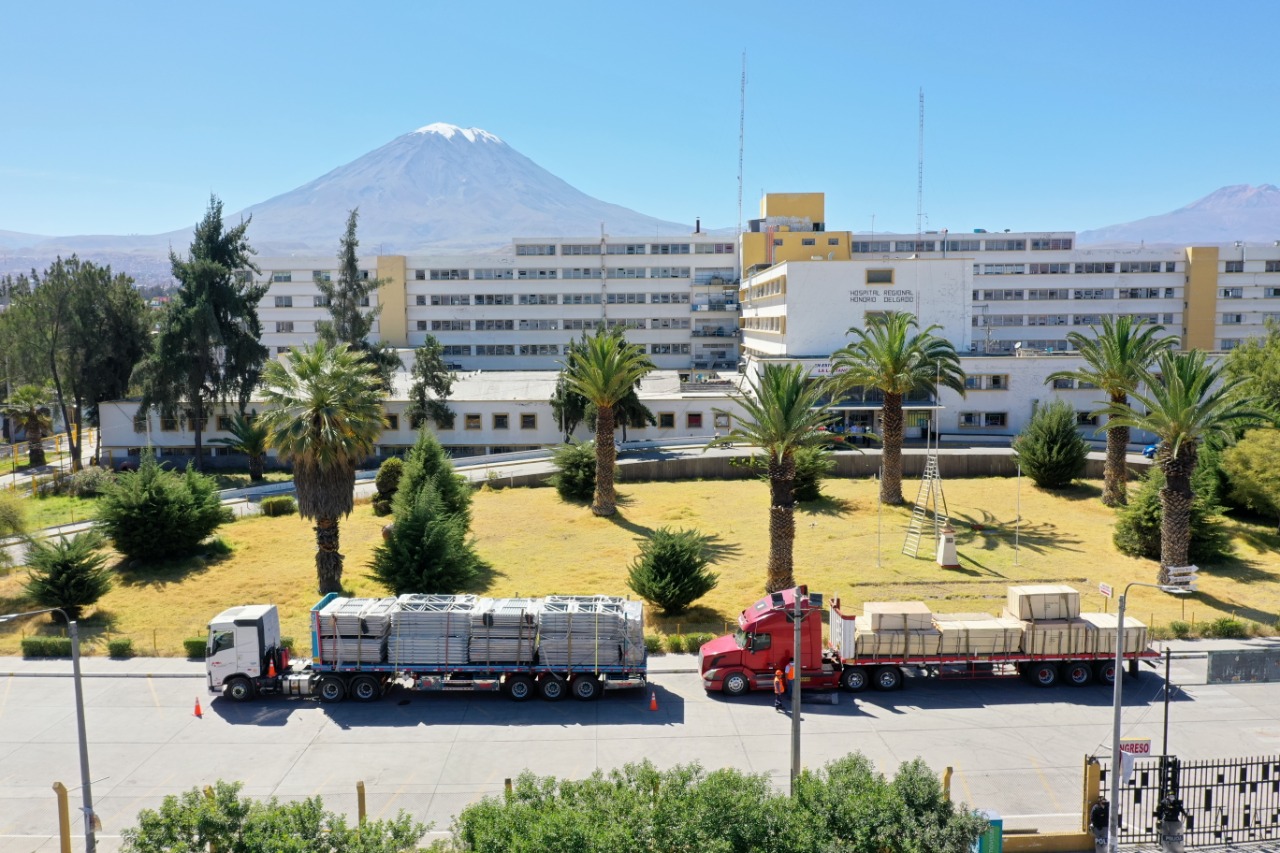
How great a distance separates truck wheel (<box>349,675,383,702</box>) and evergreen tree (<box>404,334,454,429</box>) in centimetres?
3910

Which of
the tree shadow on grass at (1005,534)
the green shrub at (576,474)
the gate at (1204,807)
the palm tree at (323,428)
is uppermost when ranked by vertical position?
the palm tree at (323,428)

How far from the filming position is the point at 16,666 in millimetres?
28250

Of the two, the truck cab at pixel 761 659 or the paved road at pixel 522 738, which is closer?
the paved road at pixel 522 738

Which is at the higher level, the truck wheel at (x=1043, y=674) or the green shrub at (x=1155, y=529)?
the green shrub at (x=1155, y=529)

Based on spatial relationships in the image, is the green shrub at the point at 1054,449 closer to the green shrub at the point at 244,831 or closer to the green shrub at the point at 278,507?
the green shrub at the point at 278,507

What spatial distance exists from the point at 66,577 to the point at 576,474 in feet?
73.8

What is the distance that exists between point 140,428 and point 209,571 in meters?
35.1

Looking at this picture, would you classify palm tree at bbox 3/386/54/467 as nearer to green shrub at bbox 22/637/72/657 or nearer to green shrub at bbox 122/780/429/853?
green shrub at bbox 22/637/72/657

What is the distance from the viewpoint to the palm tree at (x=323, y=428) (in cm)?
3133

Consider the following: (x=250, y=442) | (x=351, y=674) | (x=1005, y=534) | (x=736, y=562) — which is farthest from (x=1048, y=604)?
(x=250, y=442)

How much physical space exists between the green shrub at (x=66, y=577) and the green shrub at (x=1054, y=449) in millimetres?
40134

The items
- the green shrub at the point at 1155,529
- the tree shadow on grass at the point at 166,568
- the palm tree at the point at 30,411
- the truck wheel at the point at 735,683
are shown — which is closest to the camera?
the truck wheel at the point at 735,683

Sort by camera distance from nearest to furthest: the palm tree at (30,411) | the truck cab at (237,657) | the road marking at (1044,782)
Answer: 1. the road marking at (1044,782)
2. the truck cab at (237,657)
3. the palm tree at (30,411)

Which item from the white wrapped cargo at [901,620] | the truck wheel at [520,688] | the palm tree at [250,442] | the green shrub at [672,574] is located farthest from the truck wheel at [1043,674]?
the palm tree at [250,442]
